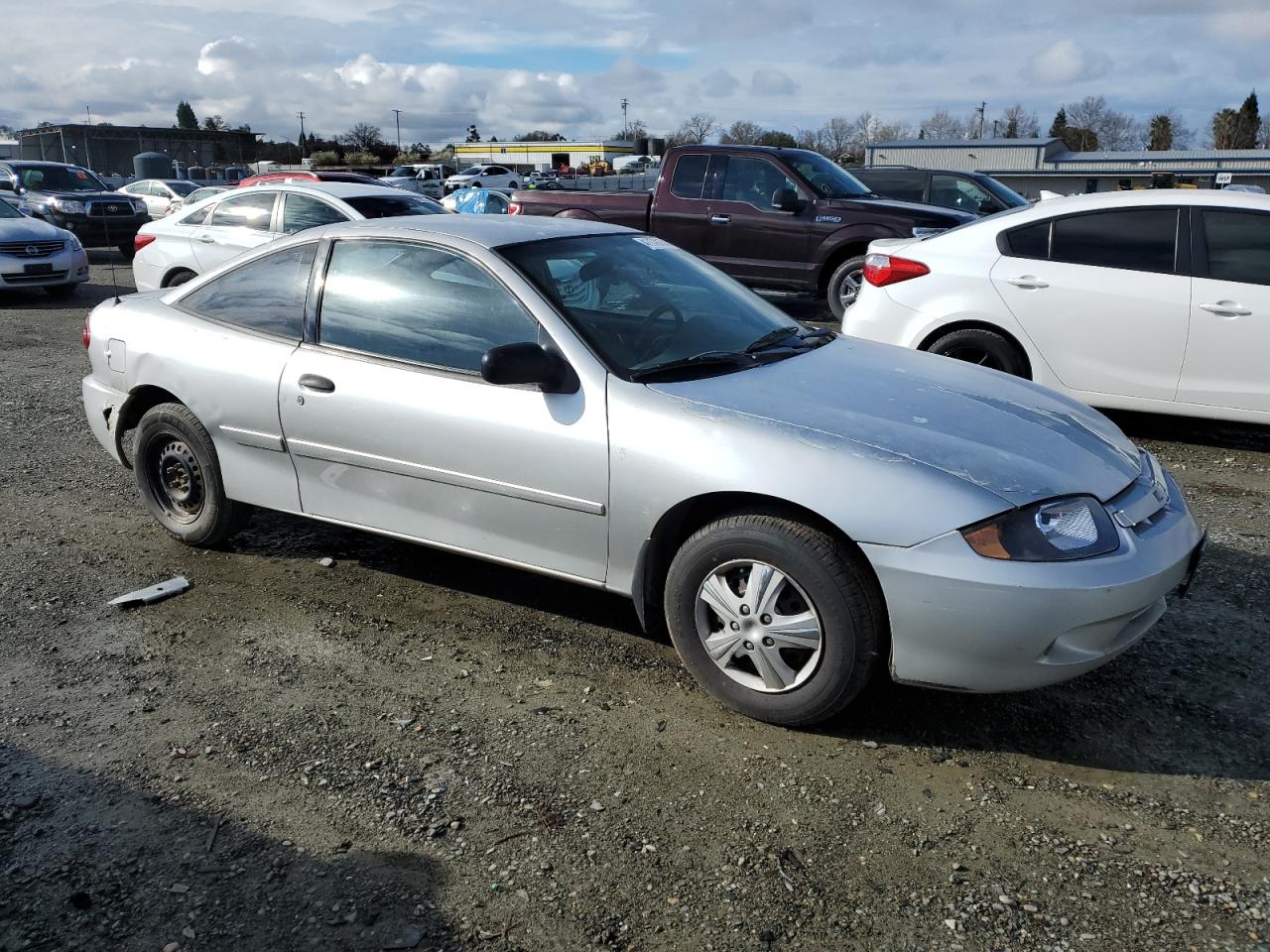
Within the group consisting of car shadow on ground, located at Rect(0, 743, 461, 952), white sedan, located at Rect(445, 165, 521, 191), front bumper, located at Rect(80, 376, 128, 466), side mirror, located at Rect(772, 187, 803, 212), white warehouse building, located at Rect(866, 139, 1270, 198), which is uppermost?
white warehouse building, located at Rect(866, 139, 1270, 198)

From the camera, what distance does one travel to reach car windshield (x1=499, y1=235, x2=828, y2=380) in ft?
12.8

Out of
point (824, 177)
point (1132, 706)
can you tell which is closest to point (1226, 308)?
point (1132, 706)

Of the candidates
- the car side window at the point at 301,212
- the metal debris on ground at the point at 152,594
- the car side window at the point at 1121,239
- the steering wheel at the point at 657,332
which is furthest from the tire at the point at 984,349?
the car side window at the point at 301,212

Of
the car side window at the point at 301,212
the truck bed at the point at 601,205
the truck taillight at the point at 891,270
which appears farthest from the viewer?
the truck bed at the point at 601,205

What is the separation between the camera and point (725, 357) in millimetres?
3984

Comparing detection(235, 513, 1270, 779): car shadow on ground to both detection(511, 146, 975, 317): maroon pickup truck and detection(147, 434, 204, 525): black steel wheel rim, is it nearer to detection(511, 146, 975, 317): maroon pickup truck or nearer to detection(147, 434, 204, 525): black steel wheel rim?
detection(147, 434, 204, 525): black steel wheel rim

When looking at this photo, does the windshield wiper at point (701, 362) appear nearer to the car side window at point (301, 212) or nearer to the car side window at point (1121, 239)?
the car side window at point (1121, 239)

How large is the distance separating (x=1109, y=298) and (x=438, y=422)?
4.54 meters

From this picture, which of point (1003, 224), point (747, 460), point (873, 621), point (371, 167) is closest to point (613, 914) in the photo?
point (873, 621)

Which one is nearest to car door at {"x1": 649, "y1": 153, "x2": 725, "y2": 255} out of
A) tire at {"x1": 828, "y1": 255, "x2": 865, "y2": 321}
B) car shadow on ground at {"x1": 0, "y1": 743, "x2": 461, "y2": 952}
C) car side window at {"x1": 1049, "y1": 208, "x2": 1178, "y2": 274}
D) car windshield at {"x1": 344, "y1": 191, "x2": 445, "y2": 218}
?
tire at {"x1": 828, "y1": 255, "x2": 865, "y2": 321}

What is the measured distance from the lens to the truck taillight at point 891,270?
710 cm

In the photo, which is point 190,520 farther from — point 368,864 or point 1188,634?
point 1188,634

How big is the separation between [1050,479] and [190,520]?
379cm

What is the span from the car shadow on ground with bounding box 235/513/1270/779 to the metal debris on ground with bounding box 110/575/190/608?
4.08 feet
